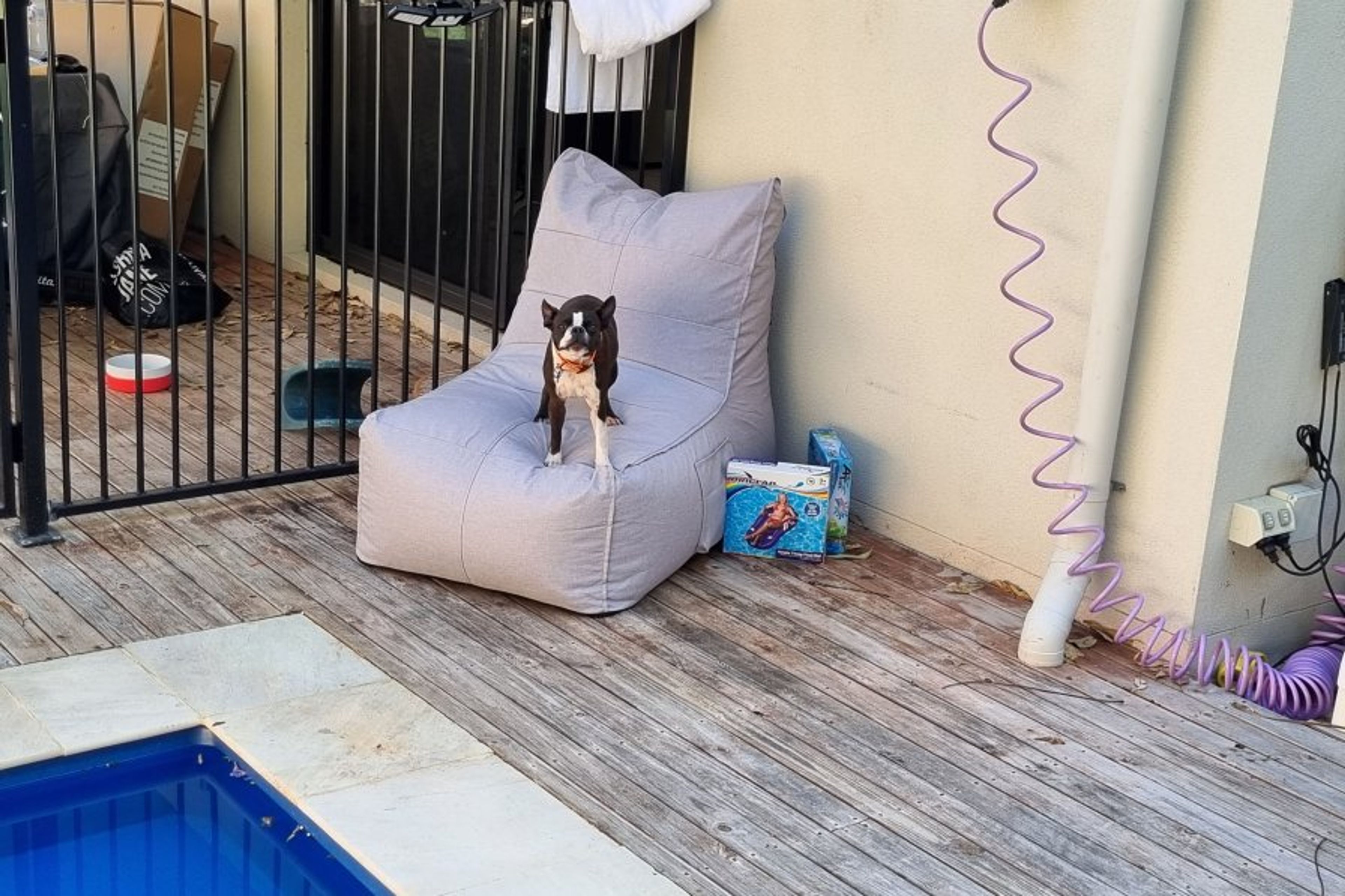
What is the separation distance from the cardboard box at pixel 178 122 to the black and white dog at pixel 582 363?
320 cm

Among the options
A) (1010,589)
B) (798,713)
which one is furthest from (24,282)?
(1010,589)

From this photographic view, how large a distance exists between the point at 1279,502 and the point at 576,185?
6.31 ft

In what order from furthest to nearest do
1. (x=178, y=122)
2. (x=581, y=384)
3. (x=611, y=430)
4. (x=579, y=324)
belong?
(x=178, y=122), (x=611, y=430), (x=581, y=384), (x=579, y=324)

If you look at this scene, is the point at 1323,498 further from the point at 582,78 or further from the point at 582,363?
the point at 582,78

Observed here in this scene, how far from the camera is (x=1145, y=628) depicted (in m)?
3.53

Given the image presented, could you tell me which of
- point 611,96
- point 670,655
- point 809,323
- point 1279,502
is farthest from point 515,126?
point 1279,502

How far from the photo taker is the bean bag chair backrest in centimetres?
405

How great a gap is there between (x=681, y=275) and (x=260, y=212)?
10.6 feet

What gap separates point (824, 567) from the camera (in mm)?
3941

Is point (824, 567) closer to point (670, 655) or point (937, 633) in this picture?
point (937, 633)

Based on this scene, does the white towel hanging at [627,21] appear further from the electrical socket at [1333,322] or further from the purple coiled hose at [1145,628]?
the electrical socket at [1333,322]

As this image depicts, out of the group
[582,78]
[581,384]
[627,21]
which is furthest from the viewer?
[582,78]

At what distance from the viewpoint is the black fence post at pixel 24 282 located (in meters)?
3.39

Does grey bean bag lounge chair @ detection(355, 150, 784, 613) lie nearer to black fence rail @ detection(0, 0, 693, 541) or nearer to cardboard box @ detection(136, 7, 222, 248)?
black fence rail @ detection(0, 0, 693, 541)
